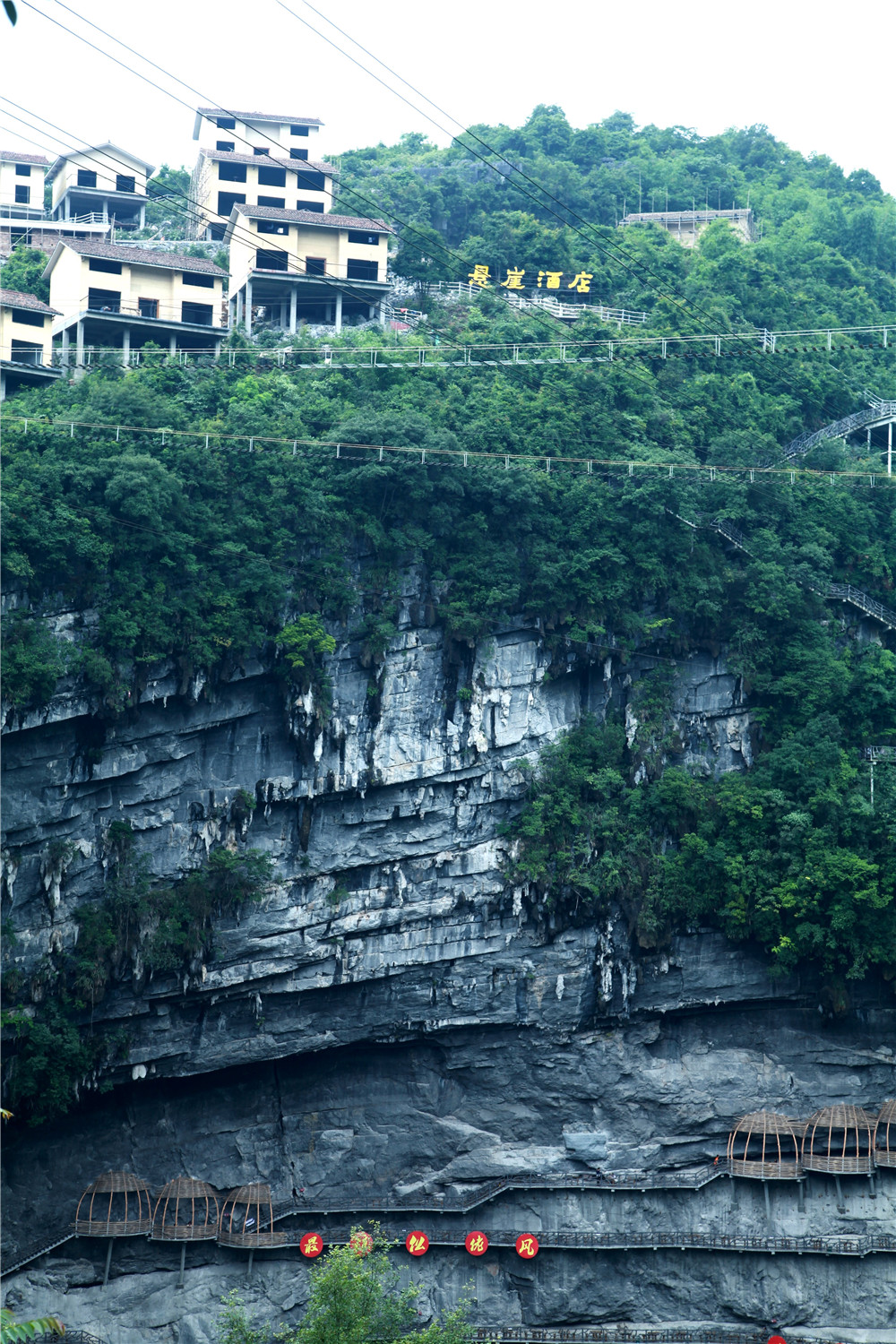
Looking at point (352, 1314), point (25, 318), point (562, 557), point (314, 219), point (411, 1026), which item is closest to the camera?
point (352, 1314)

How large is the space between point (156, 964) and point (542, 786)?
10.7m

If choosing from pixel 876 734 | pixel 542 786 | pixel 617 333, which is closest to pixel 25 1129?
pixel 542 786

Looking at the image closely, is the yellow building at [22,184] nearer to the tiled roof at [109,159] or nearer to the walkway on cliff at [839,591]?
the tiled roof at [109,159]

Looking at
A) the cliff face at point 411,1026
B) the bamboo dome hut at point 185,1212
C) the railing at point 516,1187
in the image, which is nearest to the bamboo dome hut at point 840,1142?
the cliff face at point 411,1026

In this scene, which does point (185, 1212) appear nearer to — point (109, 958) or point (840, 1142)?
point (109, 958)

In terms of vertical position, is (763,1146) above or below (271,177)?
below

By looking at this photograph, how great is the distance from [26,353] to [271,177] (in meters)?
15.3

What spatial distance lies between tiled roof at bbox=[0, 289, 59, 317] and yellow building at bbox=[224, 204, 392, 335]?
19.9 ft

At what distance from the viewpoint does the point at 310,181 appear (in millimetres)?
54469

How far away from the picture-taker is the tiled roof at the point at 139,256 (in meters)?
45.3

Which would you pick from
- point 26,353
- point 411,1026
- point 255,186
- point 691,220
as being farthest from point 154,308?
point 691,220

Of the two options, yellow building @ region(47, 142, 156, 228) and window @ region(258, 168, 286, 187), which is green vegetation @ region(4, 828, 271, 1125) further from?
yellow building @ region(47, 142, 156, 228)

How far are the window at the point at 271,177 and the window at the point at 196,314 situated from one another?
33.9ft

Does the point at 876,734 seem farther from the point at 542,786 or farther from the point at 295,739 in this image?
the point at 295,739
